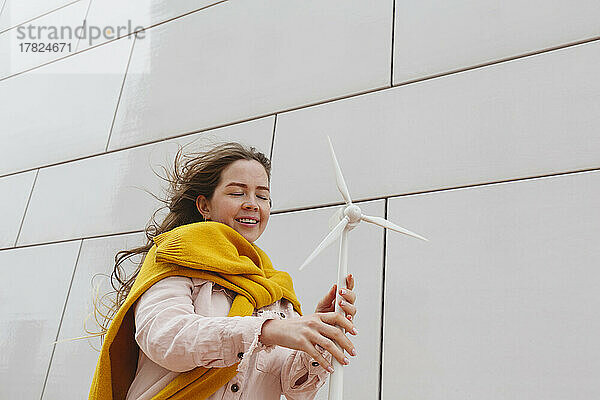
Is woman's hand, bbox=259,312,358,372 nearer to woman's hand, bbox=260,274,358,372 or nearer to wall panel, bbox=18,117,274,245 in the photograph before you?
woman's hand, bbox=260,274,358,372

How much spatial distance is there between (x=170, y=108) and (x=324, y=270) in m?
0.65

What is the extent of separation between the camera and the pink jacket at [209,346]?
2.43 feet

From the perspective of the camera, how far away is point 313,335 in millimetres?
715

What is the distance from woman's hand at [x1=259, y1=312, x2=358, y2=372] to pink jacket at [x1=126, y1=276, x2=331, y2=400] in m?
0.02

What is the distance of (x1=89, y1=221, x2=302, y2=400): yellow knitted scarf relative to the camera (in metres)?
0.85

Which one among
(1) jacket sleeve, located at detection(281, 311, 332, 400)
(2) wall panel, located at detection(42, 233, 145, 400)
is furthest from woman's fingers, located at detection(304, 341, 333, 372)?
(2) wall panel, located at detection(42, 233, 145, 400)

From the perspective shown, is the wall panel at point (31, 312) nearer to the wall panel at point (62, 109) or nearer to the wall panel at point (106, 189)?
the wall panel at point (106, 189)

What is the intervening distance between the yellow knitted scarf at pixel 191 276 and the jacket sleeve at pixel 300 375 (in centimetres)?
8

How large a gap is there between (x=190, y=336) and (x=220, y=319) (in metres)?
0.04

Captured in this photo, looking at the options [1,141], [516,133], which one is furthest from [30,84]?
[516,133]

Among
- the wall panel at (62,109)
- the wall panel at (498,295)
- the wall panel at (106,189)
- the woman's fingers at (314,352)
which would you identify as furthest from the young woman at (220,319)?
the wall panel at (62,109)

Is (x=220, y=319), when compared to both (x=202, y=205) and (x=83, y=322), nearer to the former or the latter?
(x=202, y=205)

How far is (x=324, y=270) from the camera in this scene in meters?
1.20

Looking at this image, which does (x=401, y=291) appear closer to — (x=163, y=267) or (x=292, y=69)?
(x=163, y=267)
